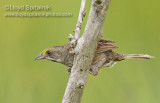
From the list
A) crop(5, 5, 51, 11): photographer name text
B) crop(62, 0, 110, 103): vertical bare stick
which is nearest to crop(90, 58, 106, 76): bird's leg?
crop(62, 0, 110, 103): vertical bare stick

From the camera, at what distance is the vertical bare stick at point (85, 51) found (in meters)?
2.46

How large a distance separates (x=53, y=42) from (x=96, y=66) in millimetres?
1393

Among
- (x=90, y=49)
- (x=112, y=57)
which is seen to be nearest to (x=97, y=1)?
(x=90, y=49)

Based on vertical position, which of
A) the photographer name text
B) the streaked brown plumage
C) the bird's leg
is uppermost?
the photographer name text

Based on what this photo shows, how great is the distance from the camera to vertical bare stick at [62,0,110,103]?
96.9 inches

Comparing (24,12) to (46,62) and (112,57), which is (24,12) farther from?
(112,57)

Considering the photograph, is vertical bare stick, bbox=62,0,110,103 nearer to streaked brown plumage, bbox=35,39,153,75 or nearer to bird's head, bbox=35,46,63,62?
streaked brown plumage, bbox=35,39,153,75

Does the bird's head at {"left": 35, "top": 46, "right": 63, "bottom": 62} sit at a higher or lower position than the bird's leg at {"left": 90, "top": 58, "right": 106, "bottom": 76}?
higher

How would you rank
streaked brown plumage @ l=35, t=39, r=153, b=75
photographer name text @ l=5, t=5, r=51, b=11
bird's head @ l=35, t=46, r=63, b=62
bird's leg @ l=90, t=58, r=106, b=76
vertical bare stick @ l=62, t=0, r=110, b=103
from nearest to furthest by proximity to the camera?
vertical bare stick @ l=62, t=0, r=110, b=103
bird's leg @ l=90, t=58, r=106, b=76
streaked brown plumage @ l=35, t=39, r=153, b=75
bird's head @ l=35, t=46, r=63, b=62
photographer name text @ l=5, t=5, r=51, b=11

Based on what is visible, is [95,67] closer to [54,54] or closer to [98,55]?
[98,55]

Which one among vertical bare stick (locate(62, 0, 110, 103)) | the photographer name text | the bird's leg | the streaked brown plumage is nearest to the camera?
vertical bare stick (locate(62, 0, 110, 103))

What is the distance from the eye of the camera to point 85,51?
102 inches

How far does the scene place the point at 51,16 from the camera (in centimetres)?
450

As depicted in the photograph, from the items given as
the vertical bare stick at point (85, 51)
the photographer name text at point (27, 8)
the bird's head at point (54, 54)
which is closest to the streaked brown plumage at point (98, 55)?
the bird's head at point (54, 54)
